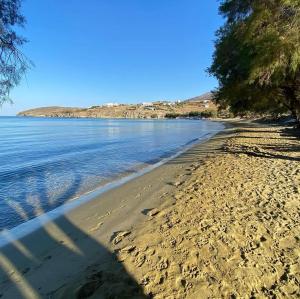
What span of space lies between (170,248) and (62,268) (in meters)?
1.92

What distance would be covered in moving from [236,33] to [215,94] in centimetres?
1354

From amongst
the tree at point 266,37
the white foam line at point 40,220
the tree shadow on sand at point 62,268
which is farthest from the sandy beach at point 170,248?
the tree at point 266,37

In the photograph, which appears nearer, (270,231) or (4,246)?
(270,231)

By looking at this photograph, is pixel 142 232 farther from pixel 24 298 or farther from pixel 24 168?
pixel 24 168

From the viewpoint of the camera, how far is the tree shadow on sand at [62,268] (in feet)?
14.8

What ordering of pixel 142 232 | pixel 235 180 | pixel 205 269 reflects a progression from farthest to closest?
pixel 235 180 → pixel 142 232 → pixel 205 269

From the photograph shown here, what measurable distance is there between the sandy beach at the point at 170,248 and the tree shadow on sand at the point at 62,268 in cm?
2

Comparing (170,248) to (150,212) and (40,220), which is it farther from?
(40,220)

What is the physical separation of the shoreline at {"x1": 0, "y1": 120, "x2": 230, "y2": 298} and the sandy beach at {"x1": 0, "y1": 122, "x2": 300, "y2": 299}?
0.02 metres

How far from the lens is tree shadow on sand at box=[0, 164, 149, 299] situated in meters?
4.50

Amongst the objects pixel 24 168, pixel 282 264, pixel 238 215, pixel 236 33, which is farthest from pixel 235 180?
pixel 24 168

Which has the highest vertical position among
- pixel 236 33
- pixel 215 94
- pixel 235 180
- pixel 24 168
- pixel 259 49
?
pixel 236 33

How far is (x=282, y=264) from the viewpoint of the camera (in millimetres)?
4938

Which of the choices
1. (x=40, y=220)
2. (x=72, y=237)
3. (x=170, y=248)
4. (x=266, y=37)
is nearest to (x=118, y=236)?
(x=72, y=237)
